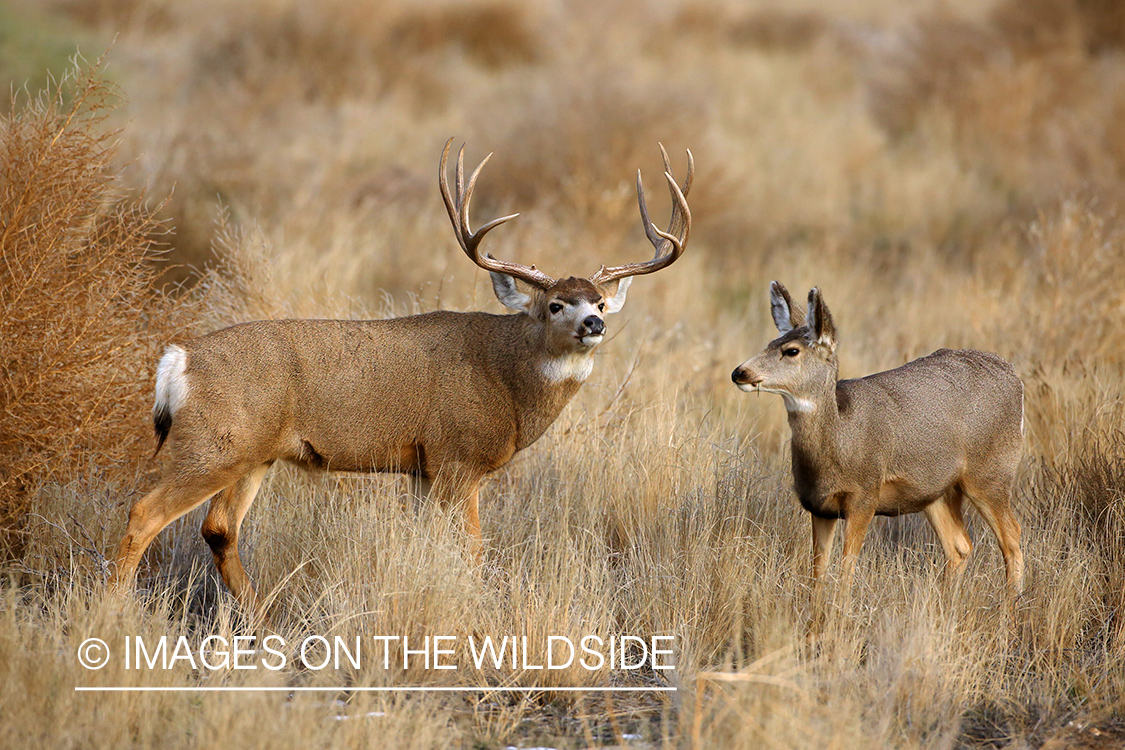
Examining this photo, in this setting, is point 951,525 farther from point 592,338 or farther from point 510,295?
point 510,295

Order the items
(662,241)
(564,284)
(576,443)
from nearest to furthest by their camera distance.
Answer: (564,284) < (662,241) < (576,443)

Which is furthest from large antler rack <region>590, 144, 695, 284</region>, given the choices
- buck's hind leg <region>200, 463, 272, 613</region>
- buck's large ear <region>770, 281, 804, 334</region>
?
buck's hind leg <region>200, 463, 272, 613</region>

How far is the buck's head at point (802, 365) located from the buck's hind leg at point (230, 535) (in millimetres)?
2282

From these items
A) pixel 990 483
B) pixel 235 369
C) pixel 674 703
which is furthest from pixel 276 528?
pixel 990 483

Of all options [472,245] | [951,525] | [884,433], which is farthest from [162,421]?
[951,525]

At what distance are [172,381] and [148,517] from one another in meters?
0.58

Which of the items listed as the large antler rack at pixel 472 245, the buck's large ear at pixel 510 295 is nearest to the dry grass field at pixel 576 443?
the buck's large ear at pixel 510 295

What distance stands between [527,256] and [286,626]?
555 centimetres

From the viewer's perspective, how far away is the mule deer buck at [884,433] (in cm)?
498

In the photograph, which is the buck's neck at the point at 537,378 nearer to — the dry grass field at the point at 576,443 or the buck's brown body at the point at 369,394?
the buck's brown body at the point at 369,394

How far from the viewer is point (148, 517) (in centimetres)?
488

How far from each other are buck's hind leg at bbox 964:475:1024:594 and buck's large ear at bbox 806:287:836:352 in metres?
1.01

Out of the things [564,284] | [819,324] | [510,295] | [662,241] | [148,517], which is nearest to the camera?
[148,517]

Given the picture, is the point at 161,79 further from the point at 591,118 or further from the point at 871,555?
the point at 871,555
